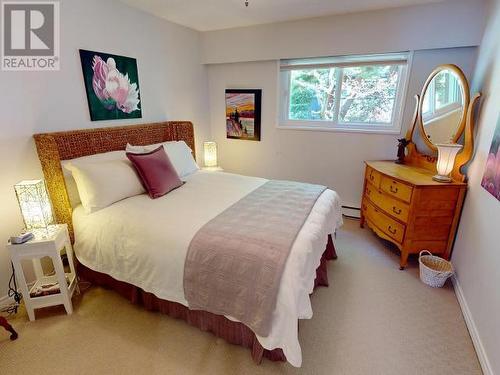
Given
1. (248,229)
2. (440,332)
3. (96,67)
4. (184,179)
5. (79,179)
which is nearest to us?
(248,229)

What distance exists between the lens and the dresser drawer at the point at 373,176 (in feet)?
8.53

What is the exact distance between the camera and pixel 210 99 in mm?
3857

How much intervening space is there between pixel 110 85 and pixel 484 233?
3.26m

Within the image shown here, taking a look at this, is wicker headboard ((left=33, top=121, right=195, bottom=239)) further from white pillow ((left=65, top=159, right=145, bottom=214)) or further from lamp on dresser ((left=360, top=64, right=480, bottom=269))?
lamp on dresser ((left=360, top=64, right=480, bottom=269))

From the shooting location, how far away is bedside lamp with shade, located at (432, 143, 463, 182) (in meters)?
2.13

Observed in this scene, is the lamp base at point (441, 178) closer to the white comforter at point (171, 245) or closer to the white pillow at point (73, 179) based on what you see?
the white comforter at point (171, 245)

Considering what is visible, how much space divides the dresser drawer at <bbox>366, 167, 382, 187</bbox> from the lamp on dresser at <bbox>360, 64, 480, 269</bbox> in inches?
0.4

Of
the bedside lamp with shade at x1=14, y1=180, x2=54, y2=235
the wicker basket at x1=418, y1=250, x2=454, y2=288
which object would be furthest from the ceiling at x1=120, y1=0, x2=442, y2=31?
the wicker basket at x1=418, y1=250, x2=454, y2=288

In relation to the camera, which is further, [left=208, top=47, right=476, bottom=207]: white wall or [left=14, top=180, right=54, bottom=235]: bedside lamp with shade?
[left=208, top=47, right=476, bottom=207]: white wall

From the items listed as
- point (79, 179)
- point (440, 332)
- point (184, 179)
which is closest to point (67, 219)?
point (79, 179)

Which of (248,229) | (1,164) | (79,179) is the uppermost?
(1,164)

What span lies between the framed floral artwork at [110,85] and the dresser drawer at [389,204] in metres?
2.68

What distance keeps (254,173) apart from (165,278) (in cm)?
248

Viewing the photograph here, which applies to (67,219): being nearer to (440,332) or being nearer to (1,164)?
(1,164)
